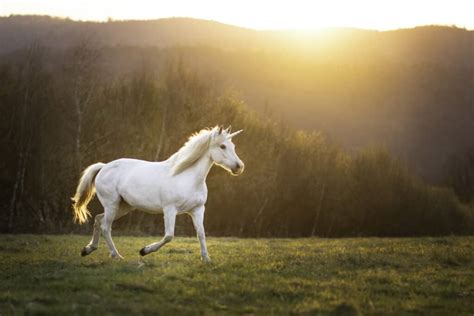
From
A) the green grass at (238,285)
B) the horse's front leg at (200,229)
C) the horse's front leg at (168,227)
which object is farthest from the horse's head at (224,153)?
the green grass at (238,285)

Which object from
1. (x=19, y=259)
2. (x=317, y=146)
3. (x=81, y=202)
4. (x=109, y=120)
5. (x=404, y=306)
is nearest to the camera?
(x=404, y=306)

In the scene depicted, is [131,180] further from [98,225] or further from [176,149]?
[176,149]

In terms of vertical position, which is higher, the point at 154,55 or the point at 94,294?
the point at 154,55

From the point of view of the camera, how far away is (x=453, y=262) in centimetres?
1372

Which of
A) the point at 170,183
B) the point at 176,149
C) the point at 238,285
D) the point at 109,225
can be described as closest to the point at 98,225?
the point at 109,225

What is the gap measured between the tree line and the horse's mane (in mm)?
21539

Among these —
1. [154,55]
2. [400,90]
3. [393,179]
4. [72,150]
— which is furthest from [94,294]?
[400,90]

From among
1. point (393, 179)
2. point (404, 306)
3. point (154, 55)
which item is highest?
point (154, 55)

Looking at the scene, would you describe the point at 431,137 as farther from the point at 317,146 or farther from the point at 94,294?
the point at 94,294

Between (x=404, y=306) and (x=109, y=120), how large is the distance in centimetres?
3174

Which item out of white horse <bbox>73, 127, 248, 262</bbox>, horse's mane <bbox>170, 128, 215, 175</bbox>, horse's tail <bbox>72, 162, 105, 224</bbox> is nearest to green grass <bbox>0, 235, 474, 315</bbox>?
white horse <bbox>73, 127, 248, 262</bbox>

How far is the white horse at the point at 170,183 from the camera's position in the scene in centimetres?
1256

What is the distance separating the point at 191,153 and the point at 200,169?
0.37m

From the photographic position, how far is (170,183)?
41.6 feet
